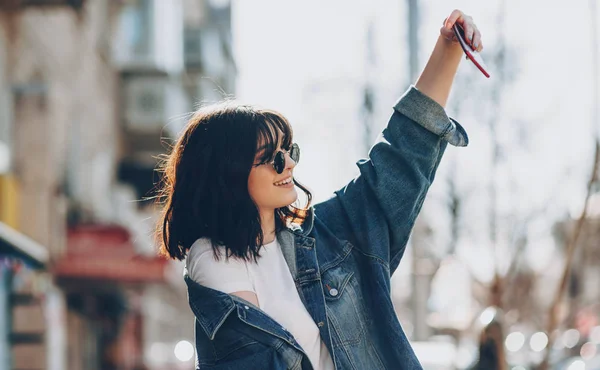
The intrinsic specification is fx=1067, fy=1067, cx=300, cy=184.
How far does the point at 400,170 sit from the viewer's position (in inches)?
112

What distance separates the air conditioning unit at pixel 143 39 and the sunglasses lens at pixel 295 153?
1972cm

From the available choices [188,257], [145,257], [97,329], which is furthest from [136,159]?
[188,257]

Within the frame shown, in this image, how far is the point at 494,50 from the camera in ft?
44.1

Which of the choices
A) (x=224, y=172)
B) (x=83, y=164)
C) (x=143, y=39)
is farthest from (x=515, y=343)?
(x=224, y=172)

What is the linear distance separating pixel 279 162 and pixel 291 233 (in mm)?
204

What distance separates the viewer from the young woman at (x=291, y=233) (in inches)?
105

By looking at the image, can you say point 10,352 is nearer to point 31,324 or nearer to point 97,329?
point 31,324

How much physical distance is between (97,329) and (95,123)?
4.71m

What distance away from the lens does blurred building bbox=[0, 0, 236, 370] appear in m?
13.6

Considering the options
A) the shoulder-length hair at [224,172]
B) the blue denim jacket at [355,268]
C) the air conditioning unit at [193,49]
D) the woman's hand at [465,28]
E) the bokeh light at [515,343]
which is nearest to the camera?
the blue denim jacket at [355,268]

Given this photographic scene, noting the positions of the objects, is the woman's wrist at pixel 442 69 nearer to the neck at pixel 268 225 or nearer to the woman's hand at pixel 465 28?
the woman's hand at pixel 465 28

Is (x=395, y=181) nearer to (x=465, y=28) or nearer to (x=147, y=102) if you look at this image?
(x=465, y=28)

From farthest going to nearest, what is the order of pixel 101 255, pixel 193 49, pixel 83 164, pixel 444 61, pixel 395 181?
pixel 193 49 < pixel 83 164 < pixel 101 255 < pixel 444 61 < pixel 395 181

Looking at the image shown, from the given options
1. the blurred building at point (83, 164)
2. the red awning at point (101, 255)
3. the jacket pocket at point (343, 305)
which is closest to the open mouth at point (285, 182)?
the jacket pocket at point (343, 305)
